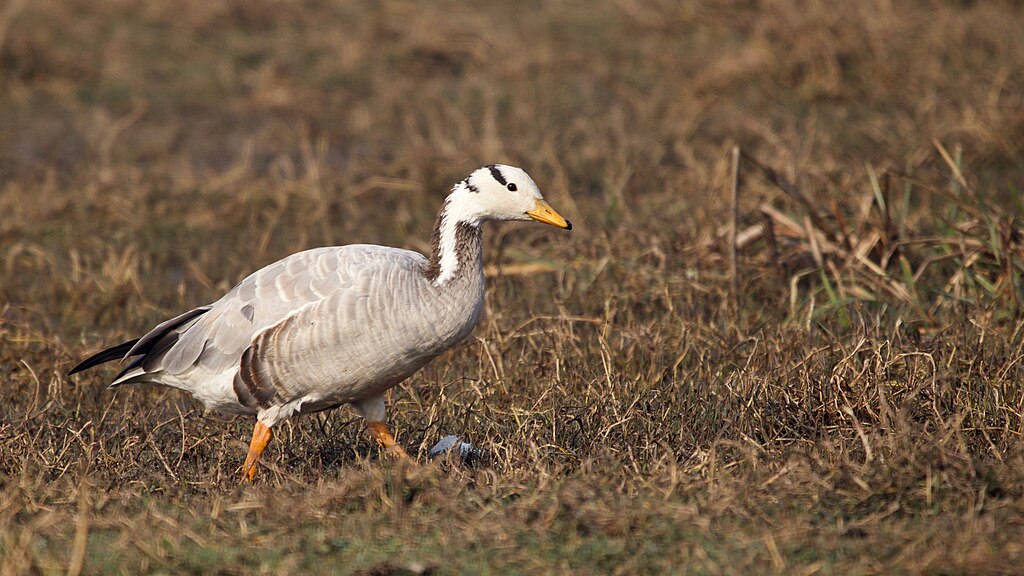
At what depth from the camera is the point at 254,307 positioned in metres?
4.88

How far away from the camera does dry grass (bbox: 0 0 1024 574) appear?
3.91 m

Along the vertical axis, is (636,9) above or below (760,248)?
above

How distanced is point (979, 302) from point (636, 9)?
20.7ft

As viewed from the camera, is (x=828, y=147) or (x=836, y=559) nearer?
(x=836, y=559)

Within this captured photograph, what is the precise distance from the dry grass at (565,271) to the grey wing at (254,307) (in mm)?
325

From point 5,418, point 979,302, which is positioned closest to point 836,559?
point 979,302

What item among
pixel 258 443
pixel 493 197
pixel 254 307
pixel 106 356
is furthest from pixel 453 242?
pixel 106 356

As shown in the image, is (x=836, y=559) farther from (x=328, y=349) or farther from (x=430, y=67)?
(x=430, y=67)

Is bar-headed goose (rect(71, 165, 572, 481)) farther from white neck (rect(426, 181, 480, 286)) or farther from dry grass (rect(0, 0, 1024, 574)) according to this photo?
dry grass (rect(0, 0, 1024, 574))

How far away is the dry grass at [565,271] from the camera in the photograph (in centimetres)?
391

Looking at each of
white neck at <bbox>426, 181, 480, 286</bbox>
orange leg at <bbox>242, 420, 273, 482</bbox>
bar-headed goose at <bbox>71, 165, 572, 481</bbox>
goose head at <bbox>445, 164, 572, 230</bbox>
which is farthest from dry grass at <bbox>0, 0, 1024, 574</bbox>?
goose head at <bbox>445, 164, 572, 230</bbox>

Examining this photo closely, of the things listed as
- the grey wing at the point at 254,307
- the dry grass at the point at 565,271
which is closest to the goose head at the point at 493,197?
the grey wing at the point at 254,307

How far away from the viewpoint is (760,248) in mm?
6953

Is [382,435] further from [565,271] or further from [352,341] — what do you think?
[565,271]
